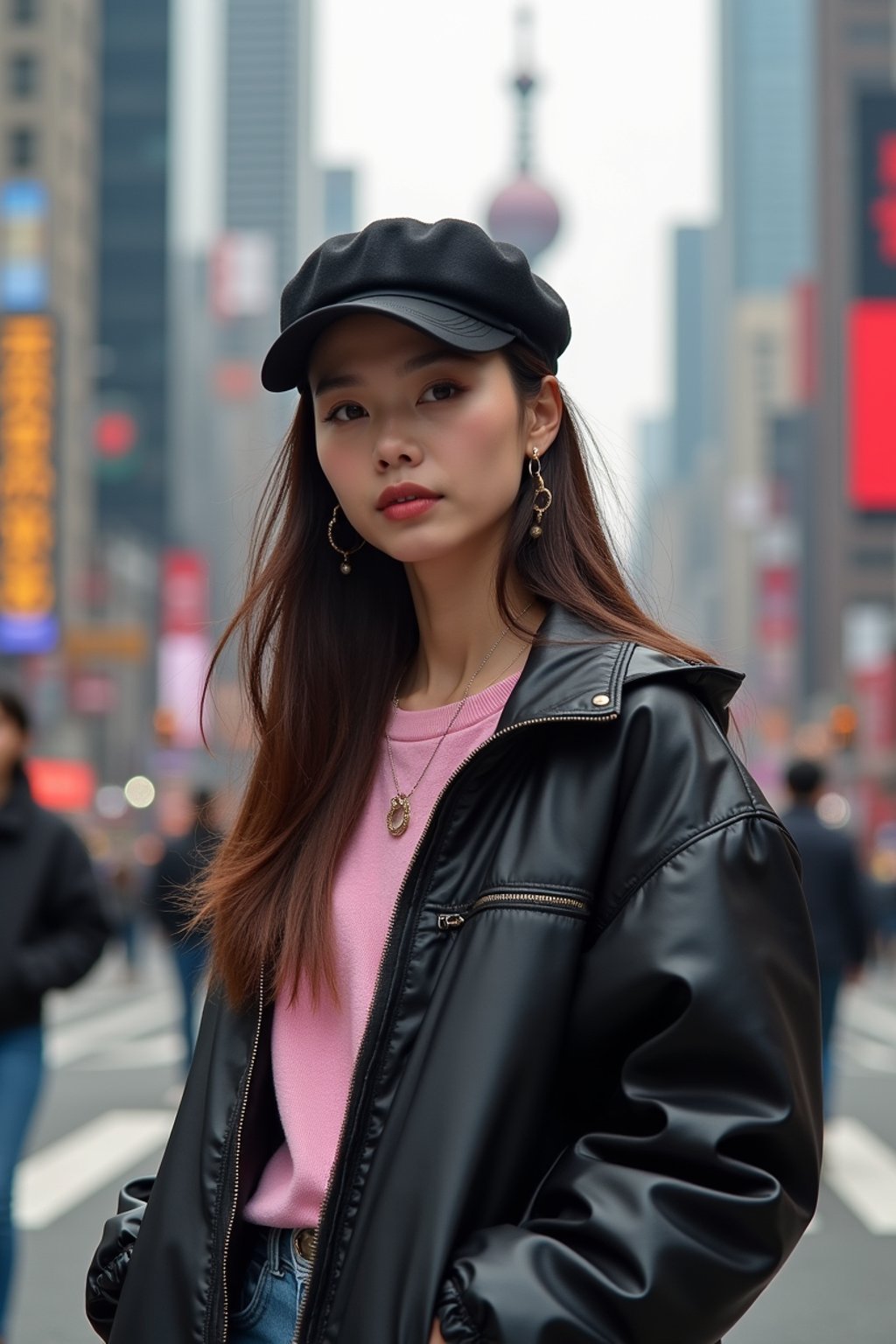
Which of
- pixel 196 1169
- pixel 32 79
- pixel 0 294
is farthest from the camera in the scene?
pixel 32 79

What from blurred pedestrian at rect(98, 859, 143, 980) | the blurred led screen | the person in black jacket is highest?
the blurred led screen

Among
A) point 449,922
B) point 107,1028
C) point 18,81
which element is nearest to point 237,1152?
point 449,922

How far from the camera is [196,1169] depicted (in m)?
2.11

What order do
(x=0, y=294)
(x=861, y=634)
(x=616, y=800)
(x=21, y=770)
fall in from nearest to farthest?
(x=616, y=800)
(x=21, y=770)
(x=0, y=294)
(x=861, y=634)

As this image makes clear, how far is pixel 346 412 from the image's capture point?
2148mm

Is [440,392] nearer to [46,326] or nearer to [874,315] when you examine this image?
[874,315]

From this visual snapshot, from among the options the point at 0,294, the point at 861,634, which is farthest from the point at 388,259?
the point at 861,634

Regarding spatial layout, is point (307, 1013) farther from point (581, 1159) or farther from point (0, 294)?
point (0, 294)

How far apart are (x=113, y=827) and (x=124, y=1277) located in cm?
8104

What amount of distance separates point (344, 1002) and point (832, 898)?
7.60 m

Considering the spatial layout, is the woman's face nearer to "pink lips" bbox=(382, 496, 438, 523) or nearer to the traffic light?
"pink lips" bbox=(382, 496, 438, 523)

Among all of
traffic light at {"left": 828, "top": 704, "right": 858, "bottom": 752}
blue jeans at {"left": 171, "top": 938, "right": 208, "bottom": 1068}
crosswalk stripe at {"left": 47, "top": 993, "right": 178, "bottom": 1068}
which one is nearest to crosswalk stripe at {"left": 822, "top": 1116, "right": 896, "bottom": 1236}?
blue jeans at {"left": 171, "top": 938, "right": 208, "bottom": 1068}

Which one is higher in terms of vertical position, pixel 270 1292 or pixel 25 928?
pixel 270 1292

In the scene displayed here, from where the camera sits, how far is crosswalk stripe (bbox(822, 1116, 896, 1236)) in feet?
25.9
